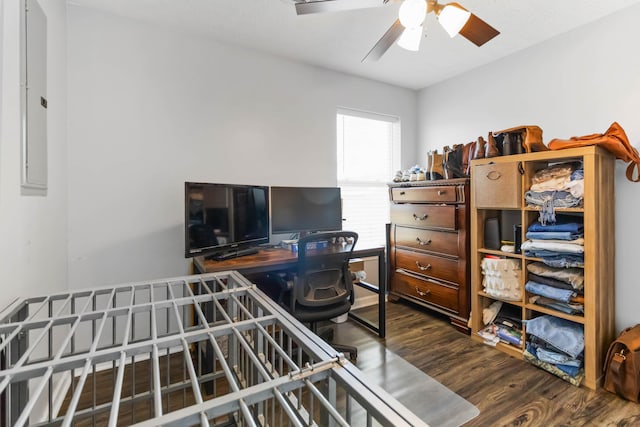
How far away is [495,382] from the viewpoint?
197 centimetres

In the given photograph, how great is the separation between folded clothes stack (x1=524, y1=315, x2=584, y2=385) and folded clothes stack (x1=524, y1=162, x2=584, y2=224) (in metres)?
0.72

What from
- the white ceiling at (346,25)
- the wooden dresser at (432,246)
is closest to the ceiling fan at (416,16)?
the white ceiling at (346,25)

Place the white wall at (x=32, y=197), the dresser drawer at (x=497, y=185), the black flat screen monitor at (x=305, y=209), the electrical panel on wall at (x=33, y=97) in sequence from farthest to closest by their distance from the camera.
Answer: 1. the black flat screen monitor at (x=305, y=209)
2. the dresser drawer at (x=497, y=185)
3. the electrical panel on wall at (x=33, y=97)
4. the white wall at (x=32, y=197)

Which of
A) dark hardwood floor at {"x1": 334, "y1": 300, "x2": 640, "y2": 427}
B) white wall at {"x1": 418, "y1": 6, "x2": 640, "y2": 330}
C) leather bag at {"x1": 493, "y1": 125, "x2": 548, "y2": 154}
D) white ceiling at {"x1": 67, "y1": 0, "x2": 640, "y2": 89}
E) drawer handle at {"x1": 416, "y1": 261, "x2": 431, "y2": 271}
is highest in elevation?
white ceiling at {"x1": 67, "y1": 0, "x2": 640, "y2": 89}

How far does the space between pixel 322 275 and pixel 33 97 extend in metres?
1.82

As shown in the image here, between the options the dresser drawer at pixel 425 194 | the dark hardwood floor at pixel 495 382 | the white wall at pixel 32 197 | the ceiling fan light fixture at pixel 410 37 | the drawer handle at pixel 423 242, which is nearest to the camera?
the white wall at pixel 32 197

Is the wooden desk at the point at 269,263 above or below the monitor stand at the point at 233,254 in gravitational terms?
below

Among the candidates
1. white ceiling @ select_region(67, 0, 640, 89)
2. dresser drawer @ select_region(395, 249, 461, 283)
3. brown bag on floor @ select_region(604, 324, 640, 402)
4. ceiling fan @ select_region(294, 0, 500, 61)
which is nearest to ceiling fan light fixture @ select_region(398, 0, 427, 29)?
ceiling fan @ select_region(294, 0, 500, 61)

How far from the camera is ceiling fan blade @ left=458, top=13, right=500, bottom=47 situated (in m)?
1.71

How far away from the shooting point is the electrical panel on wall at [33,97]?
4.35ft

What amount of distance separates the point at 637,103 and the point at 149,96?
348 centimetres

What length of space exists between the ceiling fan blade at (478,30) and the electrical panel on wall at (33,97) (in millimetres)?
2176

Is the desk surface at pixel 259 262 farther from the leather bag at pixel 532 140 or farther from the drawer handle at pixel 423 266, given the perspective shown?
the leather bag at pixel 532 140

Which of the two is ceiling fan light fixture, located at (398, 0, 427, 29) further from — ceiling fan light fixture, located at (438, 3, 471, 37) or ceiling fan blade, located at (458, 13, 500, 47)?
ceiling fan blade, located at (458, 13, 500, 47)
